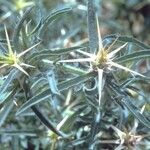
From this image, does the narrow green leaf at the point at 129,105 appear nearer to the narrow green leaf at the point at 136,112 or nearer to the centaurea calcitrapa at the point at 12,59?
the narrow green leaf at the point at 136,112

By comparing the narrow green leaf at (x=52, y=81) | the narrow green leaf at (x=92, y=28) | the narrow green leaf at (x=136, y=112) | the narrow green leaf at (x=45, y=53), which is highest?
the narrow green leaf at (x=92, y=28)

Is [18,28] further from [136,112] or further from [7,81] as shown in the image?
[136,112]

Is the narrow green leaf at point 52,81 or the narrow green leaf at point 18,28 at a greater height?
the narrow green leaf at point 18,28

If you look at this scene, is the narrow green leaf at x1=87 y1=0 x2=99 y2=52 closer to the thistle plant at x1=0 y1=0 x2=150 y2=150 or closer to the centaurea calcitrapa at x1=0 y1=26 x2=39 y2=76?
the thistle plant at x1=0 y1=0 x2=150 y2=150

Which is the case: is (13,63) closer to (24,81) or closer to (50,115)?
(24,81)

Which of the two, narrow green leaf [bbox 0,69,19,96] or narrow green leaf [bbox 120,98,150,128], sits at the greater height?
narrow green leaf [bbox 0,69,19,96]

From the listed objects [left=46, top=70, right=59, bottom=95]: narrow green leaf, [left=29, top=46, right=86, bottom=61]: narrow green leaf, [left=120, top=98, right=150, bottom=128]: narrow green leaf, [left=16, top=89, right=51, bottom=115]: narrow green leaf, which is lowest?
[left=120, top=98, right=150, bottom=128]: narrow green leaf

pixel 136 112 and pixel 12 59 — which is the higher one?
pixel 12 59

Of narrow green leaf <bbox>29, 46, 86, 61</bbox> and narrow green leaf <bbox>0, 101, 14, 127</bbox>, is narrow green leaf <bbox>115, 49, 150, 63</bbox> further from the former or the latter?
narrow green leaf <bbox>0, 101, 14, 127</bbox>

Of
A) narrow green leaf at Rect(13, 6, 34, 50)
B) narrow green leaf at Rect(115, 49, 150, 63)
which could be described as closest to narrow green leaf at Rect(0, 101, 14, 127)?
narrow green leaf at Rect(13, 6, 34, 50)

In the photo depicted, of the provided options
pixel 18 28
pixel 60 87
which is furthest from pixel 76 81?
pixel 18 28

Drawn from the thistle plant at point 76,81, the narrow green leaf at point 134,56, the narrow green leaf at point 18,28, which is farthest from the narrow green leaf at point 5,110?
the narrow green leaf at point 134,56
